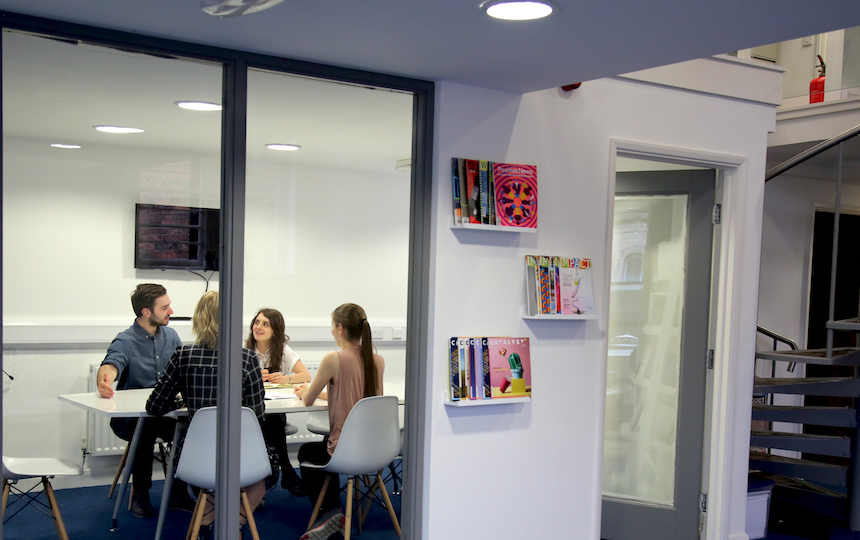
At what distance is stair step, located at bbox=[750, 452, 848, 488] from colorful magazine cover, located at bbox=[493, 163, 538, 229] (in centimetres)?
263

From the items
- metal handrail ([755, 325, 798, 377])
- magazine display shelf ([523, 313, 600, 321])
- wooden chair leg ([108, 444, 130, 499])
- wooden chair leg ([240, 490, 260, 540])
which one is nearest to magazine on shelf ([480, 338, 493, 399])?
magazine display shelf ([523, 313, 600, 321])

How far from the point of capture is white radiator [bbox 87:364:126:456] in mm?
2596

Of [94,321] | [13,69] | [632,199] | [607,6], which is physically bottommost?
[94,321]

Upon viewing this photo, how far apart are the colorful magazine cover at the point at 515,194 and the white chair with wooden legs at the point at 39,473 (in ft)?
6.40

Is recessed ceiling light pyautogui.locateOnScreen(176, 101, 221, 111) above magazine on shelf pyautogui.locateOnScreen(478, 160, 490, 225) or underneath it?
above

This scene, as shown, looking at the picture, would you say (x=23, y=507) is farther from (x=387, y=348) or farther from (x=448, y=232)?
(x=448, y=232)

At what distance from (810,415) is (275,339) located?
3526mm

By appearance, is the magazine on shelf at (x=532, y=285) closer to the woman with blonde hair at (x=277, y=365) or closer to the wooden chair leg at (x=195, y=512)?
the woman with blonde hair at (x=277, y=365)

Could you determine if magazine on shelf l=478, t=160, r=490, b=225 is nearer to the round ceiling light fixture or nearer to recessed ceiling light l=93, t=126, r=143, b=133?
recessed ceiling light l=93, t=126, r=143, b=133

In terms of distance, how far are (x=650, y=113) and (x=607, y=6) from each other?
1691mm

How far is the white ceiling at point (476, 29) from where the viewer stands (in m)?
2.14

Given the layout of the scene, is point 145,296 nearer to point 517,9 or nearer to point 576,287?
point 517,9

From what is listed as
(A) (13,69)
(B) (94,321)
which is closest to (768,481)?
(B) (94,321)

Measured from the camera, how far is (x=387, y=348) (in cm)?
318
